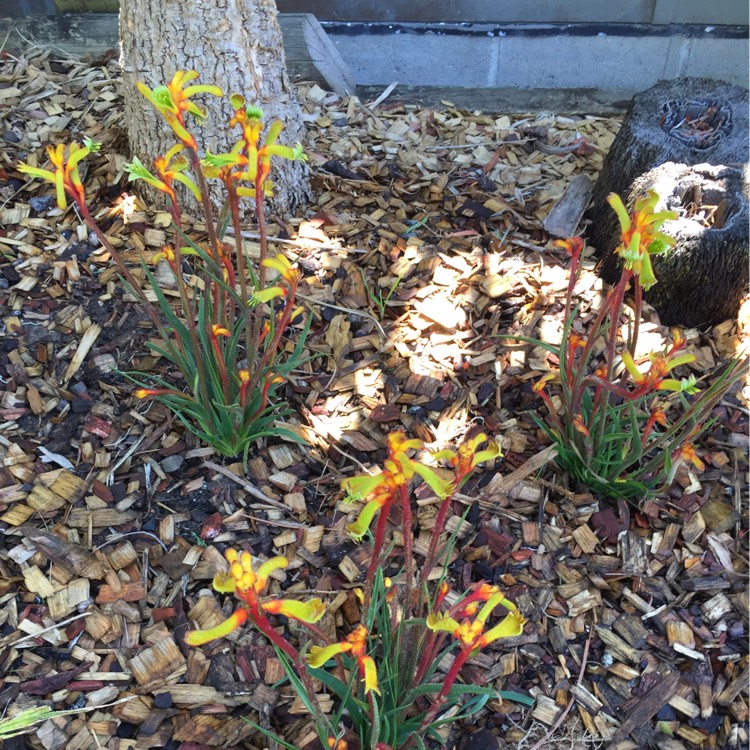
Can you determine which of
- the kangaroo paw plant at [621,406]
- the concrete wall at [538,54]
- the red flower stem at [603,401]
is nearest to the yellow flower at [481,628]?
the kangaroo paw plant at [621,406]

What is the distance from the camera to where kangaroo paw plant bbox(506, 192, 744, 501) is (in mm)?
1611

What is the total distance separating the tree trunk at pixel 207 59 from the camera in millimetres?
2393

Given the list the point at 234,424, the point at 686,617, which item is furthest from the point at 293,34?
the point at 686,617

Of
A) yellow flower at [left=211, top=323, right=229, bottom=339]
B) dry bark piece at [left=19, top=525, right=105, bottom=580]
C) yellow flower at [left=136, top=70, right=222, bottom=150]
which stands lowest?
dry bark piece at [left=19, top=525, right=105, bottom=580]

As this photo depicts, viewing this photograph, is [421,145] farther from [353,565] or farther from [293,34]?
[353,565]

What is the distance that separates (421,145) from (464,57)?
3.17 ft

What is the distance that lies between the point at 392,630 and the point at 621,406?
0.94 m

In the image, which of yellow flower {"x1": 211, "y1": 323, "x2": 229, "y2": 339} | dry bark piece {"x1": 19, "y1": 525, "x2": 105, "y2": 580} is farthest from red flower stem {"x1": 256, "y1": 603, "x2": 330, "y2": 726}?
dry bark piece {"x1": 19, "y1": 525, "x2": 105, "y2": 580}

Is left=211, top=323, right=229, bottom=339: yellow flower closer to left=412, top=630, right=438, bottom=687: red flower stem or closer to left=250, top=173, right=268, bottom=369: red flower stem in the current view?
left=250, top=173, right=268, bottom=369: red flower stem

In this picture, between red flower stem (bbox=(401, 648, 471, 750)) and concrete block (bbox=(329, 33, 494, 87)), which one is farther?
concrete block (bbox=(329, 33, 494, 87))

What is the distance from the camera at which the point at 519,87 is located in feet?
12.9

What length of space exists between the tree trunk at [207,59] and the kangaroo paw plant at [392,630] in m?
1.64

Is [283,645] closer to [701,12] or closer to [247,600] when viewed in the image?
[247,600]

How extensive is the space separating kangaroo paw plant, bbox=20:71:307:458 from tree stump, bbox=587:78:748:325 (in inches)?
54.2
